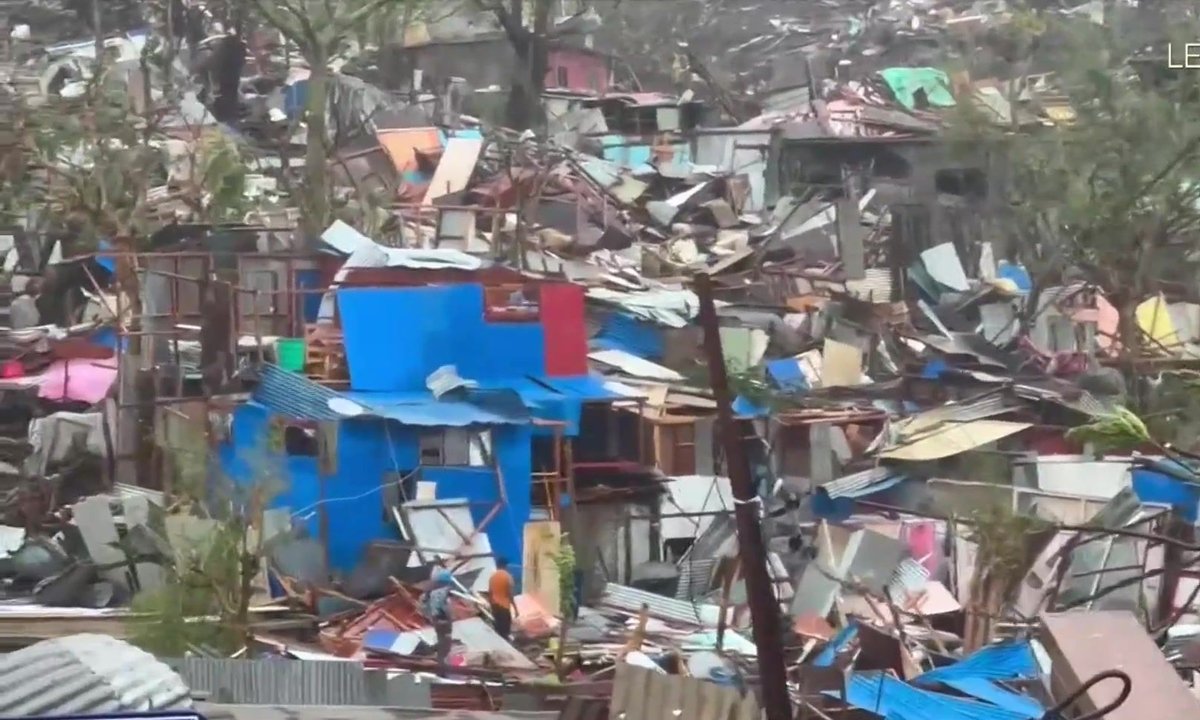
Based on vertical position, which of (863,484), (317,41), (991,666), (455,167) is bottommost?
(863,484)

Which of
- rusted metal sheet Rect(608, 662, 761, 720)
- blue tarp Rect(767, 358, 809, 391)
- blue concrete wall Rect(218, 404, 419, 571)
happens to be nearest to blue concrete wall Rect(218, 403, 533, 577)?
blue concrete wall Rect(218, 404, 419, 571)

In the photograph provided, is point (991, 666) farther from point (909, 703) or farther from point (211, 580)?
point (211, 580)

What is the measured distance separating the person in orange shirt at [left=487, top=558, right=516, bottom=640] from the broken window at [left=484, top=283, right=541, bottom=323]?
3.17ft

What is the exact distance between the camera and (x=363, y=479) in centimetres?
431

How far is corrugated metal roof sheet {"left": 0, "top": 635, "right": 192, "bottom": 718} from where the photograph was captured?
3.51ft

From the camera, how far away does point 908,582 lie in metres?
4.21

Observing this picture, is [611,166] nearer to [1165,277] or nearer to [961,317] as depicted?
[961,317]

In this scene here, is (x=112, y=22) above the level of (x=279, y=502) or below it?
above

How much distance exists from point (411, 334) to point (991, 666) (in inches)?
99.0

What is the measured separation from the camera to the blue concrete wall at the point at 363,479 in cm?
427

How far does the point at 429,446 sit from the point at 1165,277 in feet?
11.0

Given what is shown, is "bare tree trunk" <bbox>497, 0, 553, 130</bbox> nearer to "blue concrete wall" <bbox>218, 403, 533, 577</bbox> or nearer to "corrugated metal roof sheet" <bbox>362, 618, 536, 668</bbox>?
"blue concrete wall" <bbox>218, 403, 533, 577</bbox>

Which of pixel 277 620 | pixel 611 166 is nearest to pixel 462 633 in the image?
pixel 277 620

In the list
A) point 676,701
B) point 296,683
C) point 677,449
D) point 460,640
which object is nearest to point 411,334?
point 677,449
